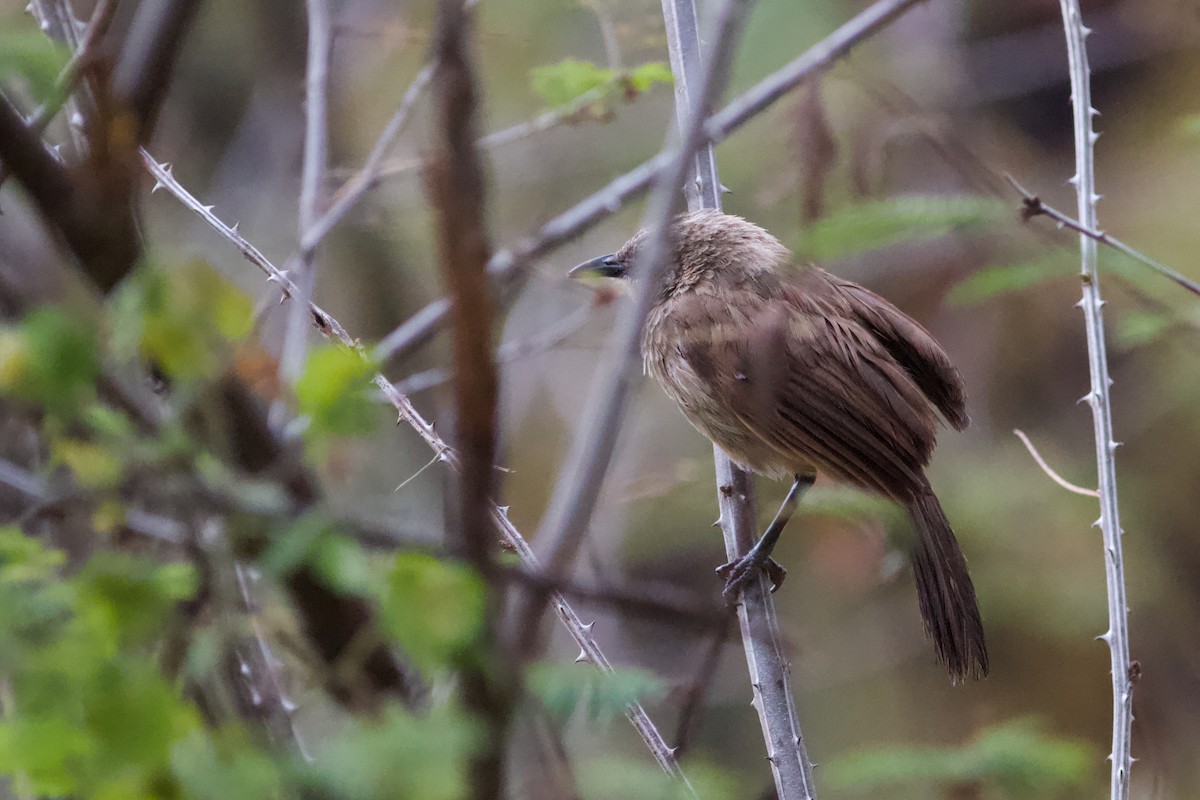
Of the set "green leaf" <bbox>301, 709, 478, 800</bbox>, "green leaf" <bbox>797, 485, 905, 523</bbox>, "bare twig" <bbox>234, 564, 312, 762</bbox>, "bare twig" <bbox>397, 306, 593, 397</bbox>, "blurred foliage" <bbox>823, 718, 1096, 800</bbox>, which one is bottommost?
"blurred foliage" <bbox>823, 718, 1096, 800</bbox>

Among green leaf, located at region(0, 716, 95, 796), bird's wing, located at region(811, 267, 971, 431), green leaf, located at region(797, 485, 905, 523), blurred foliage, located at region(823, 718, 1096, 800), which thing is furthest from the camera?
bird's wing, located at region(811, 267, 971, 431)

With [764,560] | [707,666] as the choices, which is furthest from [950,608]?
[707,666]

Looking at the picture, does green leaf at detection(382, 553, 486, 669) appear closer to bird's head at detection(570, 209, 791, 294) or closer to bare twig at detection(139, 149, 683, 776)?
bare twig at detection(139, 149, 683, 776)

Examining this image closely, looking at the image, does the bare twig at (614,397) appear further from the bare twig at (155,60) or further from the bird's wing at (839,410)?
the bird's wing at (839,410)

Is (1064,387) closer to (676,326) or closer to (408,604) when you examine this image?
(676,326)

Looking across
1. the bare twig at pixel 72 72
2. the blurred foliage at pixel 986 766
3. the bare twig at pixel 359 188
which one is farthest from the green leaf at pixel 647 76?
the blurred foliage at pixel 986 766

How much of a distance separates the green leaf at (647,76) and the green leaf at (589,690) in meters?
2.05

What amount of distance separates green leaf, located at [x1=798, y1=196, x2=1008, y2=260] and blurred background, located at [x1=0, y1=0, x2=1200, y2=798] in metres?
2.66

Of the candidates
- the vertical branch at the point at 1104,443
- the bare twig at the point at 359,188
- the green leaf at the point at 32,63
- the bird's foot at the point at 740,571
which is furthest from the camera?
the bird's foot at the point at 740,571

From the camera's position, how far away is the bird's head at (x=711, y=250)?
3.77 m

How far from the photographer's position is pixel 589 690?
4.59 ft

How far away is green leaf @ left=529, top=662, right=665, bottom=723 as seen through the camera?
1.34 meters

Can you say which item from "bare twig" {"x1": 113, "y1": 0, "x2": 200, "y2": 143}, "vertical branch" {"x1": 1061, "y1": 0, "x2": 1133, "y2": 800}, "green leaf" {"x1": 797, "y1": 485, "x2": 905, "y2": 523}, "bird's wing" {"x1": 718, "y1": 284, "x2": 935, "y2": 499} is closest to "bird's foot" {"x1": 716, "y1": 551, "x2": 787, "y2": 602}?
"green leaf" {"x1": 797, "y1": 485, "x2": 905, "y2": 523}

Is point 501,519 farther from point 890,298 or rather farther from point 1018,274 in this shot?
point 890,298
